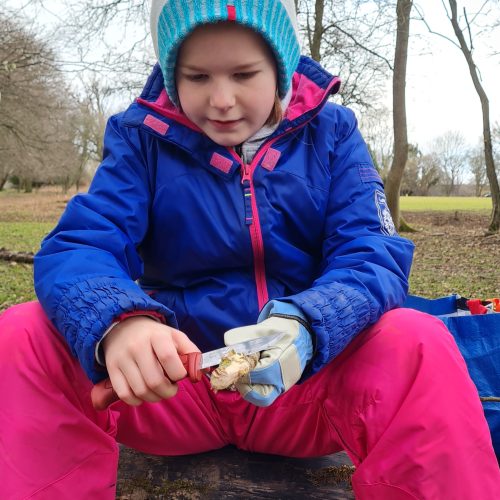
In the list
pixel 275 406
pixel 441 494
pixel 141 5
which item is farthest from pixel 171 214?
pixel 141 5

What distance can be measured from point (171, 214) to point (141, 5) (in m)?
10.4

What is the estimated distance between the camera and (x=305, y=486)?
1481 millimetres

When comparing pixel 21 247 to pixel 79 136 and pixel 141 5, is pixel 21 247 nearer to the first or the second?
pixel 141 5

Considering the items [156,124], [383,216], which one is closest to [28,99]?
[156,124]

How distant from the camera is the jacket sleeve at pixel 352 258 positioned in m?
1.12

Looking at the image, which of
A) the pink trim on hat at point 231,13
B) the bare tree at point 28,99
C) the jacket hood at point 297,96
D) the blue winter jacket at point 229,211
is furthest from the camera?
the bare tree at point 28,99

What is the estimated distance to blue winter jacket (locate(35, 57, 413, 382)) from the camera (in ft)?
4.75

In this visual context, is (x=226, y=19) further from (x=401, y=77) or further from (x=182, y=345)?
(x=401, y=77)

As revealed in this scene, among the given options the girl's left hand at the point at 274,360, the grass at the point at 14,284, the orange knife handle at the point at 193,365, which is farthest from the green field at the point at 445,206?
the orange knife handle at the point at 193,365

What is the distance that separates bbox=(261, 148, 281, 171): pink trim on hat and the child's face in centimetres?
9

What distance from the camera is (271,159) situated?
1540 mm

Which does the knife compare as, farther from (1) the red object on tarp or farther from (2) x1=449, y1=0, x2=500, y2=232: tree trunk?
(2) x1=449, y1=0, x2=500, y2=232: tree trunk

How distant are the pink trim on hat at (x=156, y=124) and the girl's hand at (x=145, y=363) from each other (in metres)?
0.66

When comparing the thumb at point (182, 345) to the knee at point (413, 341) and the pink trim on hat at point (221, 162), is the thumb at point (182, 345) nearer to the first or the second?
the knee at point (413, 341)
